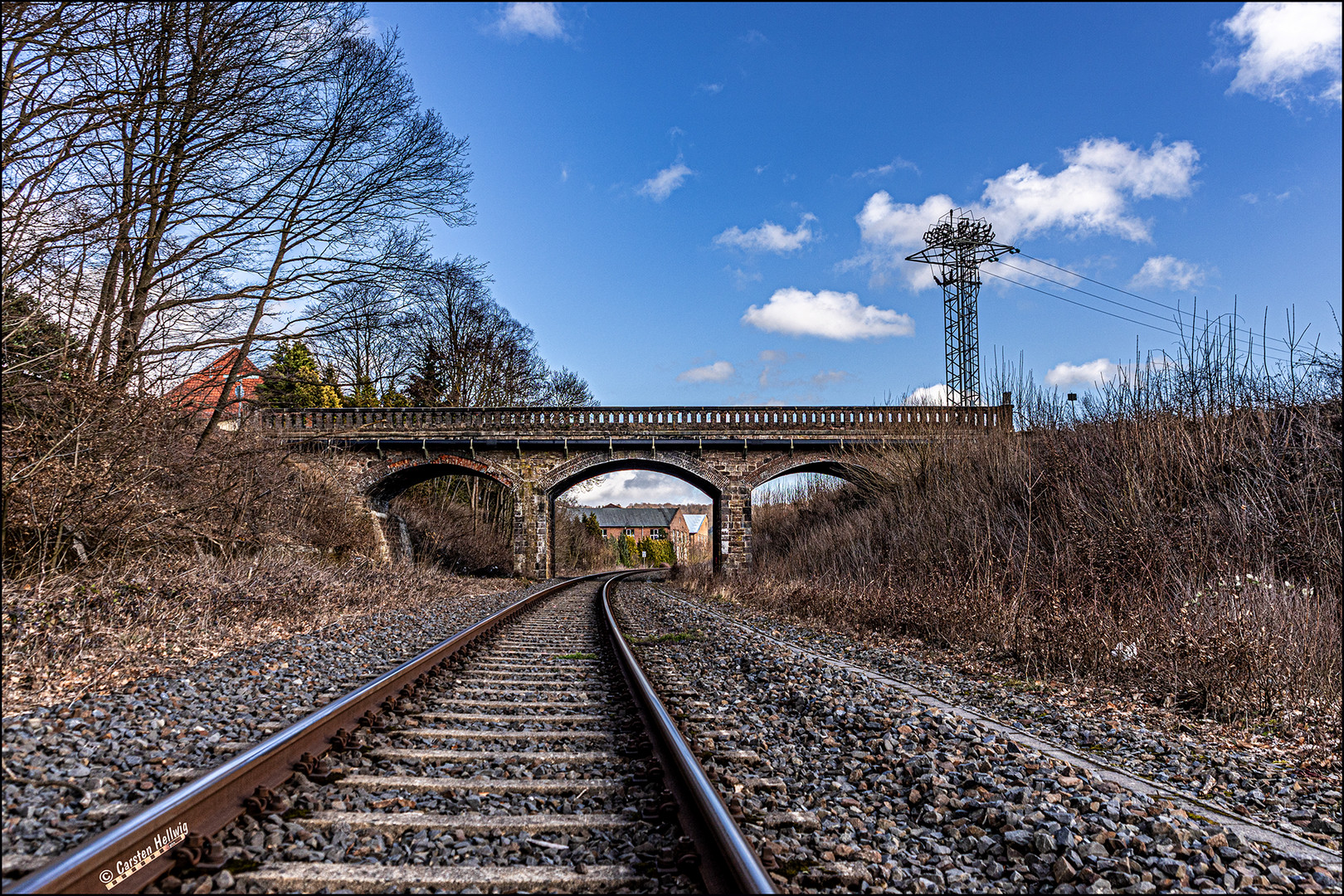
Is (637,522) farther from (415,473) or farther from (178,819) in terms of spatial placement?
(178,819)

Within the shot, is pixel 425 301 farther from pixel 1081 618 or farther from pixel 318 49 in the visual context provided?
pixel 1081 618

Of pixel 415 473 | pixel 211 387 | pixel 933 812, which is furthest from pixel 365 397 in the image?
pixel 933 812

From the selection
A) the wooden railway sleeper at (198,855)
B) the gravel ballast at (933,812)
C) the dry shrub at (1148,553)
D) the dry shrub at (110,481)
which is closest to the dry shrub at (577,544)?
the dry shrub at (110,481)

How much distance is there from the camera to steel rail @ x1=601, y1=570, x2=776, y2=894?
2156 mm

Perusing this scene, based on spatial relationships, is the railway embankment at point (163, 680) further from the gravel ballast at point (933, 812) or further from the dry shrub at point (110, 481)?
the gravel ballast at point (933, 812)

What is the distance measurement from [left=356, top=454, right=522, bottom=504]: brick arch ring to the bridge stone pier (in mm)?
35

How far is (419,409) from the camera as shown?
25.1 metres

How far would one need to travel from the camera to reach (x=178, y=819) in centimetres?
247

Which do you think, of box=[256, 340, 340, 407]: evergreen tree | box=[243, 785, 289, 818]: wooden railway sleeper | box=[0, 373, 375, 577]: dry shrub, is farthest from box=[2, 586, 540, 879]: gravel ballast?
box=[256, 340, 340, 407]: evergreen tree

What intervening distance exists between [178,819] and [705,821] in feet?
6.07

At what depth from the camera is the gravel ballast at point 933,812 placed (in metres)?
2.45

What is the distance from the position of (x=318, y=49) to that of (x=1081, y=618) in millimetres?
11685

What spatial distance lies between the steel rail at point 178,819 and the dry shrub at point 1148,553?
542cm

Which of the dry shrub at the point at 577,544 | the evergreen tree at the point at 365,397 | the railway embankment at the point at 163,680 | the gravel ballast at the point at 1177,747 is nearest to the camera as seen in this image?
the railway embankment at the point at 163,680
